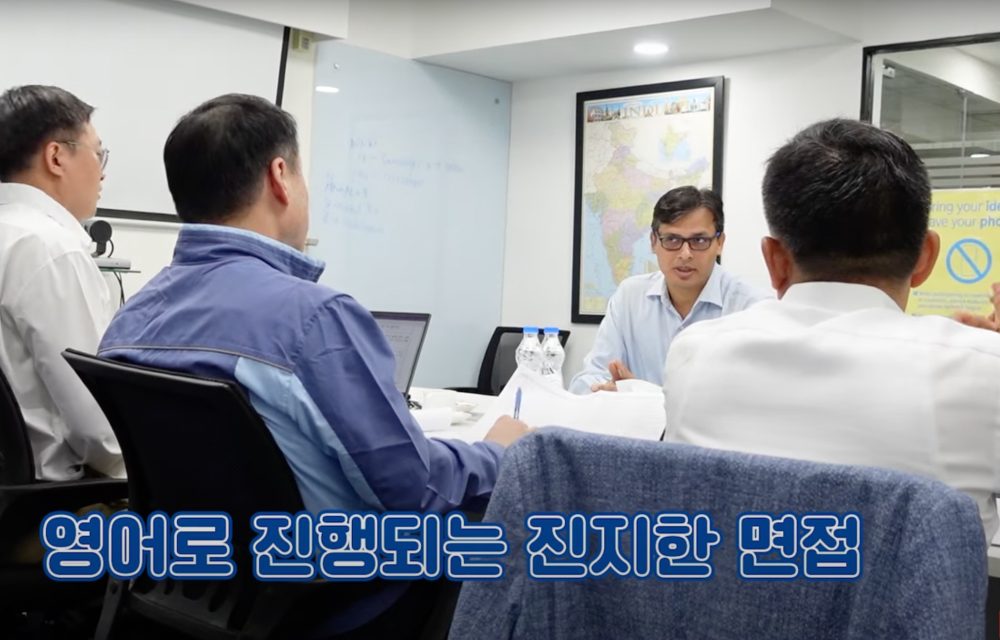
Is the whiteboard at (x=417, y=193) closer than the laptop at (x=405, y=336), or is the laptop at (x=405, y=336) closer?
the laptop at (x=405, y=336)

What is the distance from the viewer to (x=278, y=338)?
4.88 feet

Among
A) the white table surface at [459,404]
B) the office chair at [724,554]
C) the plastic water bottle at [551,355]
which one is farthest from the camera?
the plastic water bottle at [551,355]

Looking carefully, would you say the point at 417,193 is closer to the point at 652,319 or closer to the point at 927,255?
the point at 652,319

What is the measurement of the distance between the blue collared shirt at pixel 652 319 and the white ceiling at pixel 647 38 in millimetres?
1515

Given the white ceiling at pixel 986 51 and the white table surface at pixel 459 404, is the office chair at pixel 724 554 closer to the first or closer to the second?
the white table surface at pixel 459 404

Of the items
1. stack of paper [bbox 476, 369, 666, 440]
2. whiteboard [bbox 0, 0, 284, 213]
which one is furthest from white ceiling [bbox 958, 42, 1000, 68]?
whiteboard [bbox 0, 0, 284, 213]

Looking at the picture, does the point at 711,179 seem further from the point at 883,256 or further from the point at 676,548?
the point at 676,548

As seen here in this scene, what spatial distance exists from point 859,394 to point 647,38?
406 centimetres

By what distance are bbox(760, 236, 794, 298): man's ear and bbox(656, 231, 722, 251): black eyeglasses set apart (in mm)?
1992

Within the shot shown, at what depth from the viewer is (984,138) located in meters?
4.43

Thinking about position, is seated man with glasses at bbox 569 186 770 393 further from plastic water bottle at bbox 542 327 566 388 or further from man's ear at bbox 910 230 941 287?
man's ear at bbox 910 230 941 287

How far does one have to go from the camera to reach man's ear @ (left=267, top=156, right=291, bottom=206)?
172cm

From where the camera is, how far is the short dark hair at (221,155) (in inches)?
66.1

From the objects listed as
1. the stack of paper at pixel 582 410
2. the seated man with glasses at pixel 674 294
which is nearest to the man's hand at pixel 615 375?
the seated man with glasses at pixel 674 294
